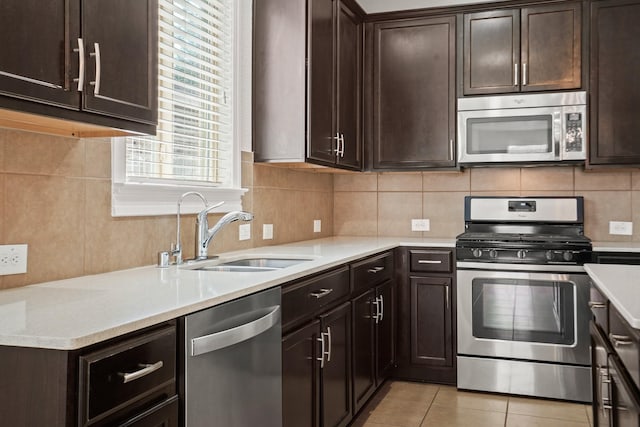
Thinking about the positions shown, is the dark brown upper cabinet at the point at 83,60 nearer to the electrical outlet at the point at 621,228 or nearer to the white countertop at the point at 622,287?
the white countertop at the point at 622,287

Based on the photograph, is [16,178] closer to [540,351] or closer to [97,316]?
[97,316]

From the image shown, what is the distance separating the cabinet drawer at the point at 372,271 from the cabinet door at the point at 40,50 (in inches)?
68.3

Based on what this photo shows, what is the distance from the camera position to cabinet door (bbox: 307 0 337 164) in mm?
3188

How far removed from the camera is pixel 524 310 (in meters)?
3.52

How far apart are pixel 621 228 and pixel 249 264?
2.65 meters

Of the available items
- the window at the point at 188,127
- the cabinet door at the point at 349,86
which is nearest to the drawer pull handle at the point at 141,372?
the window at the point at 188,127

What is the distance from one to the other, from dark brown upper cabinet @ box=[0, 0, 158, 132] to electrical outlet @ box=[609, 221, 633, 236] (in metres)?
3.27

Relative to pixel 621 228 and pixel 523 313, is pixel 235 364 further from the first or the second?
pixel 621 228

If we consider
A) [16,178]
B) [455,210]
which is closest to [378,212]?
[455,210]

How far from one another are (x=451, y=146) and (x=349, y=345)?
67.9 inches

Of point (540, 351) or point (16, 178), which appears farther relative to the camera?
point (540, 351)

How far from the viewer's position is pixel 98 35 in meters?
1.63

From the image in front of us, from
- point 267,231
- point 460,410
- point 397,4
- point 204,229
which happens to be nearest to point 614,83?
point 397,4

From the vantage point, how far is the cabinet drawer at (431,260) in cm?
371
